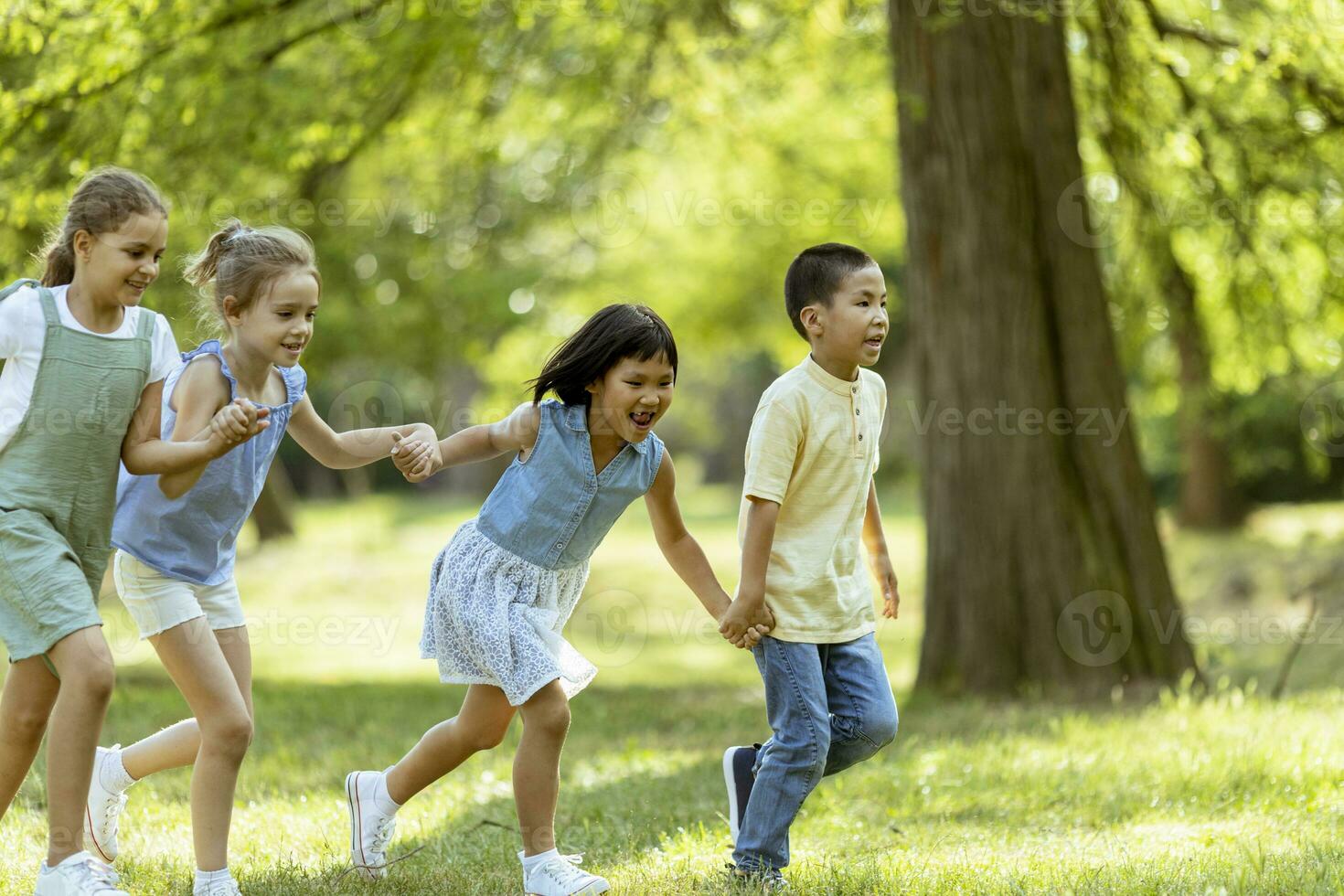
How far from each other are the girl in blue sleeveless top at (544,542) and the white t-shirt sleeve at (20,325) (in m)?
0.96

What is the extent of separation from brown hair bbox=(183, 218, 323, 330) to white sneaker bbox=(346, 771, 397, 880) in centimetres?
142

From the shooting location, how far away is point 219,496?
3.68 m

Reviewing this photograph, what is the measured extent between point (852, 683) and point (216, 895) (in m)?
1.82

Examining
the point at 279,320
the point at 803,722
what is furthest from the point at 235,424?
the point at 803,722

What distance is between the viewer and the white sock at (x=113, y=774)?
13.4 feet

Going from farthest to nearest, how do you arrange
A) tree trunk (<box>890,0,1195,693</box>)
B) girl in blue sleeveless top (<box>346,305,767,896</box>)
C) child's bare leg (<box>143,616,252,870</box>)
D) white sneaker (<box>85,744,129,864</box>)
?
tree trunk (<box>890,0,1195,693</box>), white sneaker (<box>85,744,129,864</box>), girl in blue sleeveless top (<box>346,305,767,896</box>), child's bare leg (<box>143,616,252,870</box>)

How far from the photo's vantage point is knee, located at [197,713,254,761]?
11.6 feet

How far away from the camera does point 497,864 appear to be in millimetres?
4164

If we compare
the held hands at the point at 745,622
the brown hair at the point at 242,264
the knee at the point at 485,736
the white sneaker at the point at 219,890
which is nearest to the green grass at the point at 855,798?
the white sneaker at the point at 219,890

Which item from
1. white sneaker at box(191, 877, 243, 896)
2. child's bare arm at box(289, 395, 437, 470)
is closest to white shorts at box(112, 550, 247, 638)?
child's bare arm at box(289, 395, 437, 470)

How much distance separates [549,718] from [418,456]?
0.78m

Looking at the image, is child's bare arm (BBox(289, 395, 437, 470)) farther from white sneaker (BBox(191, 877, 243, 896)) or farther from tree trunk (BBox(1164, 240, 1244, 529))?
tree trunk (BBox(1164, 240, 1244, 529))

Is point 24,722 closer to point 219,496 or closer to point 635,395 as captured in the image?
point 219,496

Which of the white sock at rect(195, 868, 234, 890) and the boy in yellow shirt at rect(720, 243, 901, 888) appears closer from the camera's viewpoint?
the white sock at rect(195, 868, 234, 890)
